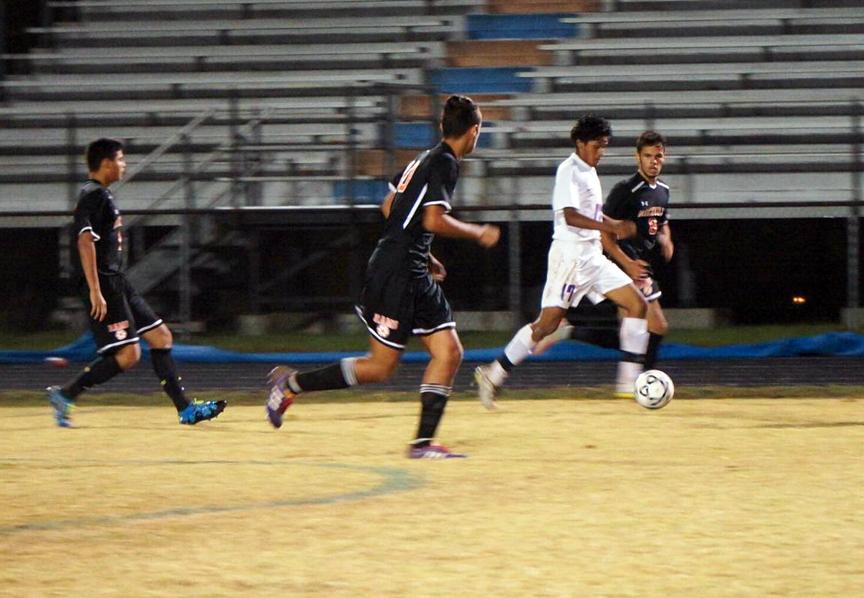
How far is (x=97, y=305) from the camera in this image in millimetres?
10328

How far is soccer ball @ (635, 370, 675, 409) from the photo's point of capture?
36.3 ft

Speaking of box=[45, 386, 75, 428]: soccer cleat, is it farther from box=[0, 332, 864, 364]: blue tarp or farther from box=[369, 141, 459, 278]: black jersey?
box=[0, 332, 864, 364]: blue tarp

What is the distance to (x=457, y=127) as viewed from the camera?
27.2 feet

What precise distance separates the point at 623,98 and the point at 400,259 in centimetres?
1426

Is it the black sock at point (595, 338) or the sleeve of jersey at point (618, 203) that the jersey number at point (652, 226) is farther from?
the black sock at point (595, 338)

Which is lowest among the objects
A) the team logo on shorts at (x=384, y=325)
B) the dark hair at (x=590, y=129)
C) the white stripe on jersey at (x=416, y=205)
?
the team logo on shorts at (x=384, y=325)

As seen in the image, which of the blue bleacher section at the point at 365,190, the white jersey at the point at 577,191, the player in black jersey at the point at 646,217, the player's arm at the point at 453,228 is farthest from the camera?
the blue bleacher section at the point at 365,190

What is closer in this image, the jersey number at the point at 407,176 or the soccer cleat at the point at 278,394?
the jersey number at the point at 407,176

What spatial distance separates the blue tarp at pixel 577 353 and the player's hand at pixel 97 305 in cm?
620

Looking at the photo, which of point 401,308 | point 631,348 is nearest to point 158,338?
point 401,308

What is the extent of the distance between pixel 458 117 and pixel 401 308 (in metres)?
1.06

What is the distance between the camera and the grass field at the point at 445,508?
5293 millimetres

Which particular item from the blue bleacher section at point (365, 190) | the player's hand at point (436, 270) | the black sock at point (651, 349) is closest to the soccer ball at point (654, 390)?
the black sock at point (651, 349)

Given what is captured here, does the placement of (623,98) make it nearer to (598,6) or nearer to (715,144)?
(715,144)
